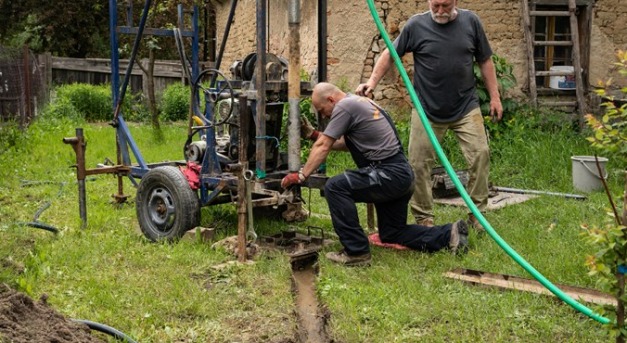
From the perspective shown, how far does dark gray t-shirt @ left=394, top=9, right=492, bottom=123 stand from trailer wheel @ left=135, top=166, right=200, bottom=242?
2234 mm

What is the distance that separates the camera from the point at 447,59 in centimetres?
662

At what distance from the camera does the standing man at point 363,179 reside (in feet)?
19.3

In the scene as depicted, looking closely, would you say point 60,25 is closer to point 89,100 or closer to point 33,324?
point 89,100

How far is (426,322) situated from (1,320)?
2360 millimetres

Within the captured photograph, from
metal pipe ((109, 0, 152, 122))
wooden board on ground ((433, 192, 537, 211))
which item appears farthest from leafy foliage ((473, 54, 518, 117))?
metal pipe ((109, 0, 152, 122))

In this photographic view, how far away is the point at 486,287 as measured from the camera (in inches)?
201

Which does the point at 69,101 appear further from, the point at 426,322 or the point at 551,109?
the point at 426,322

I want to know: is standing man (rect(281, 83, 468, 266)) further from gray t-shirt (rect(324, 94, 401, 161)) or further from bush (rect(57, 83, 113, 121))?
bush (rect(57, 83, 113, 121))

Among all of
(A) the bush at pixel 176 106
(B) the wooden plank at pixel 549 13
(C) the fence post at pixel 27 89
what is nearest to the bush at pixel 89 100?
(A) the bush at pixel 176 106

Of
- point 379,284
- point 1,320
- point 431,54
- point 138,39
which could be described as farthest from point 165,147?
point 1,320

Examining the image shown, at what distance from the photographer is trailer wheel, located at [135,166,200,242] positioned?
6.46m

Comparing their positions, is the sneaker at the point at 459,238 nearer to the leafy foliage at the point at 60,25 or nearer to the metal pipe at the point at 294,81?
the metal pipe at the point at 294,81

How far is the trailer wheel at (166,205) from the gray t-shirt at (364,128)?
4.58ft

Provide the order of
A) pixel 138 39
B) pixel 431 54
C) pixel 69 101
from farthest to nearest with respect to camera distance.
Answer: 1. pixel 69 101
2. pixel 138 39
3. pixel 431 54
